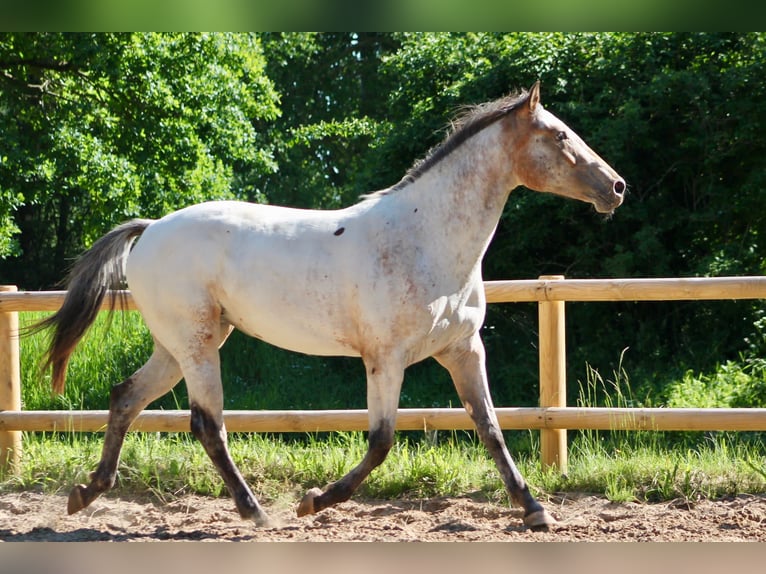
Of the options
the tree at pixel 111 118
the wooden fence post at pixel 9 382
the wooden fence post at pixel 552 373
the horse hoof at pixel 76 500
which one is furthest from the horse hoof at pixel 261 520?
the tree at pixel 111 118

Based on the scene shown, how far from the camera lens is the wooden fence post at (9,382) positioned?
5.57 metres

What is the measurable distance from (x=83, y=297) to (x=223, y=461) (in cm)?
113

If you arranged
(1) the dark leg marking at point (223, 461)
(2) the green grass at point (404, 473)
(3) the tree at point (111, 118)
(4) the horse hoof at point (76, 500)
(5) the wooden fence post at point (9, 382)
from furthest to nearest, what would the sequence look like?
(3) the tree at point (111, 118)
(5) the wooden fence post at point (9, 382)
(2) the green grass at point (404, 473)
(4) the horse hoof at point (76, 500)
(1) the dark leg marking at point (223, 461)

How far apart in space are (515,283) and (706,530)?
1.74 meters

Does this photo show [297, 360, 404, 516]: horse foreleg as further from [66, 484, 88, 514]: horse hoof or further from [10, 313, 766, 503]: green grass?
[66, 484, 88, 514]: horse hoof

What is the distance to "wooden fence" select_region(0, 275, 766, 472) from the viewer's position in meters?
4.96

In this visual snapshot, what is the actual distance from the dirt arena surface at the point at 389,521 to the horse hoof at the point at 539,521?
37mm

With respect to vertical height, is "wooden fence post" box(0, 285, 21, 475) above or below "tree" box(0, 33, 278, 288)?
below

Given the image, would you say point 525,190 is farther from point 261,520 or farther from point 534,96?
point 261,520

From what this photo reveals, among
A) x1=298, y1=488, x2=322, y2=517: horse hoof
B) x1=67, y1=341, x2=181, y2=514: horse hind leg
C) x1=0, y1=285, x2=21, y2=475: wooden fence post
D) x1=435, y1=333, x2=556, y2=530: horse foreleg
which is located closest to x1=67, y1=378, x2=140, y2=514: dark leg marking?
x1=67, y1=341, x2=181, y2=514: horse hind leg

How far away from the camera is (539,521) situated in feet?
13.6

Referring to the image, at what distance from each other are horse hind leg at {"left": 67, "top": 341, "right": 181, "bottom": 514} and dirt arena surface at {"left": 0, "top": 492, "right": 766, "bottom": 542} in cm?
16

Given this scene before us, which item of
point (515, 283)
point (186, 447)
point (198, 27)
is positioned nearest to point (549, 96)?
point (515, 283)

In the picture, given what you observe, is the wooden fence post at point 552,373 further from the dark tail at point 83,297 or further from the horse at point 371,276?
Result: the dark tail at point 83,297
